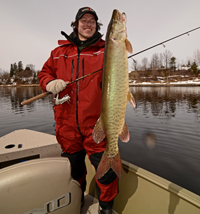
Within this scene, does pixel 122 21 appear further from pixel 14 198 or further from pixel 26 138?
pixel 26 138

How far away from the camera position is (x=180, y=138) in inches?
337

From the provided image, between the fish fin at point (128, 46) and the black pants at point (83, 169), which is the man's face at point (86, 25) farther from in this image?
the black pants at point (83, 169)

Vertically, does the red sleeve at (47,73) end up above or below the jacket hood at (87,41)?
below

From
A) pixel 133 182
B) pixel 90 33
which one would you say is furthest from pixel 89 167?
pixel 90 33

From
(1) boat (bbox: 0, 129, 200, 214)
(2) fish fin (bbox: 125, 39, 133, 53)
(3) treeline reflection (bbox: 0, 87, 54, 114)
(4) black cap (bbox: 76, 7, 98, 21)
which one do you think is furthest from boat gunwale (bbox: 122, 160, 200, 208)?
(3) treeline reflection (bbox: 0, 87, 54, 114)

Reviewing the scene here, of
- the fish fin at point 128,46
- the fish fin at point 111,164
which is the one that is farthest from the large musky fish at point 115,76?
the fish fin at point 111,164

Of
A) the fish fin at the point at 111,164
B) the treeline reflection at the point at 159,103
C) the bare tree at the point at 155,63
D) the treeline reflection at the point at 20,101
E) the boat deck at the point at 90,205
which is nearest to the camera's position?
the fish fin at the point at 111,164

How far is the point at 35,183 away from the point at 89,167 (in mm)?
1734

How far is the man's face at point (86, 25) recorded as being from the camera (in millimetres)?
2467

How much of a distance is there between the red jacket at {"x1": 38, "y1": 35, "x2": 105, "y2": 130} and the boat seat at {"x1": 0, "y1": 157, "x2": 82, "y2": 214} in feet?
2.09

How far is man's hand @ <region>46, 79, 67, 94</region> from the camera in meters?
2.22

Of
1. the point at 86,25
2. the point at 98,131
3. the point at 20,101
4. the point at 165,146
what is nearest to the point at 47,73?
the point at 86,25

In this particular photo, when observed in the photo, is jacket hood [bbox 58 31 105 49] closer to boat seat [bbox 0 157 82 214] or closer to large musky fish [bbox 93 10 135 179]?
large musky fish [bbox 93 10 135 179]

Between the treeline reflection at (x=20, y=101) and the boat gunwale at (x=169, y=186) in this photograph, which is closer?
the boat gunwale at (x=169, y=186)
